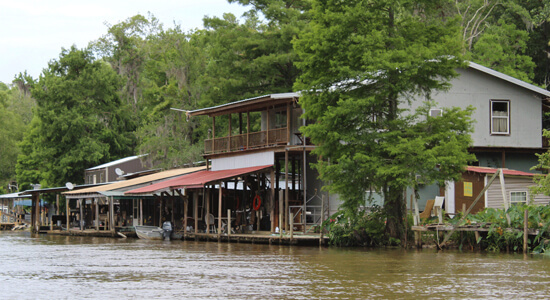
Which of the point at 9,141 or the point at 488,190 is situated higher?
the point at 9,141

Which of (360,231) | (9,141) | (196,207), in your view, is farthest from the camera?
(9,141)

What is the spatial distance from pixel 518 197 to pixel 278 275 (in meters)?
15.1

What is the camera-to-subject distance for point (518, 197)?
101ft

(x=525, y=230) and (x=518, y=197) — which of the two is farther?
(x=518, y=197)

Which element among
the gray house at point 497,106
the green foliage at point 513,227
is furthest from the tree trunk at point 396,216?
the gray house at point 497,106

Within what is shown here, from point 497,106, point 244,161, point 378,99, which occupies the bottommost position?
point 244,161

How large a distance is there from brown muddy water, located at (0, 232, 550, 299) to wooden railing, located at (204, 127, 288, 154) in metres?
8.54

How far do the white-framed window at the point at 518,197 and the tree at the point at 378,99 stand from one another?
15.2ft

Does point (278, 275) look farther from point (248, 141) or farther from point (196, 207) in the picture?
point (196, 207)

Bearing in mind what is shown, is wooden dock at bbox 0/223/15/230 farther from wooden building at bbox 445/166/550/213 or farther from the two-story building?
wooden building at bbox 445/166/550/213

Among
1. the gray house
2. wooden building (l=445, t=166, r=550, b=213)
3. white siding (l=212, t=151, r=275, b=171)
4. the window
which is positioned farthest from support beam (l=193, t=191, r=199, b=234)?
the window

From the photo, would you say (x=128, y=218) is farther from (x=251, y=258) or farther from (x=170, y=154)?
(x=251, y=258)

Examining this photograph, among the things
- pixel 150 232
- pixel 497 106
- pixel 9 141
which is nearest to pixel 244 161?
pixel 150 232

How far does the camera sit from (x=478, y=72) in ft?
117
